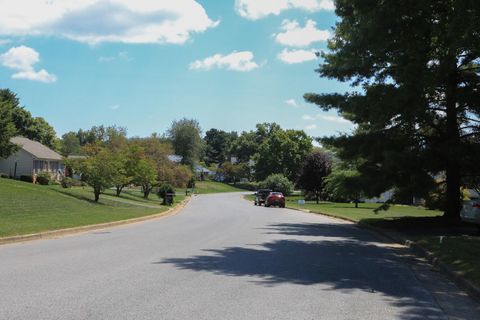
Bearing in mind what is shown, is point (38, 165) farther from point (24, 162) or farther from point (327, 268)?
point (327, 268)

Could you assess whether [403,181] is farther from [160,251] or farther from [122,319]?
[122,319]

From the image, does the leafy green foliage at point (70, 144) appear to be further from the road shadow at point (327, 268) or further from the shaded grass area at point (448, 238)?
the road shadow at point (327, 268)

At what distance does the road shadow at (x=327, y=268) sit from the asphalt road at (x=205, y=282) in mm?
22

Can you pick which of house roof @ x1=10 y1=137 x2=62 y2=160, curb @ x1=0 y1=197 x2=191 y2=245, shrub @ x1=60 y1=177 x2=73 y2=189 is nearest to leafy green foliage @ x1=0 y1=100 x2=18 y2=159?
shrub @ x1=60 y1=177 x2=73 y2=189

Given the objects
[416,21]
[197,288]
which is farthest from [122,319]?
[416,21]

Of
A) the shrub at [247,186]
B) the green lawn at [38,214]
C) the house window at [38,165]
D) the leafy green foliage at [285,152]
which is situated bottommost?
the green lawn at [38,214]

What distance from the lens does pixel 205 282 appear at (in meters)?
9.32

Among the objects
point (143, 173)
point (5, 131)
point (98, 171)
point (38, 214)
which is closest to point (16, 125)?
point (143, 173)

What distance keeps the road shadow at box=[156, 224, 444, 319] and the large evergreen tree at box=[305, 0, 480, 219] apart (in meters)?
5.62

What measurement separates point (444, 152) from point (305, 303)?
51.0ft

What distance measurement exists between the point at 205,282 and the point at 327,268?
11.1 feet

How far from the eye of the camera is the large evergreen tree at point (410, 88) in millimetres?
16547

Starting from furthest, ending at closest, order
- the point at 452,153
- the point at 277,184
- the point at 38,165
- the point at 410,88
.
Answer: the point at 277,184 → the point at 38,165 → the point at 452,153 → the point at 410,88

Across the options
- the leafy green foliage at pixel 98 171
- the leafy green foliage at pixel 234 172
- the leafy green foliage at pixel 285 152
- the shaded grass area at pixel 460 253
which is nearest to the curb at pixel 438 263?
the shaded grass area at pixel 460 253
